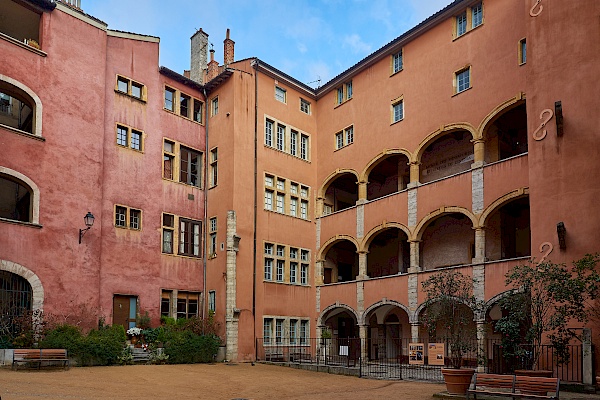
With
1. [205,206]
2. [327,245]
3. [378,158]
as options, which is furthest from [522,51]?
[205,206]

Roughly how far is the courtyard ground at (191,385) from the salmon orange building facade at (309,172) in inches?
176

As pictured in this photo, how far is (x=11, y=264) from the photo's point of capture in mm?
20250

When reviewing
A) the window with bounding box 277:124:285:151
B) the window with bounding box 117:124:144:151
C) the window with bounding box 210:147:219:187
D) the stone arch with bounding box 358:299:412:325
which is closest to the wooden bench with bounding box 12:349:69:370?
the window with bounding box 117:124:144:151

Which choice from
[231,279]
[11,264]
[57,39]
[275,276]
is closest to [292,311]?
[275,276]

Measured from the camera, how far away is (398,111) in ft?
89.7

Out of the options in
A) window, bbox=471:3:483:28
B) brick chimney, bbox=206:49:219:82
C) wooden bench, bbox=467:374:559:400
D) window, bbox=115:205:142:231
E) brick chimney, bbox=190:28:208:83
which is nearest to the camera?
wooden bench, bbox=467:374:559:400

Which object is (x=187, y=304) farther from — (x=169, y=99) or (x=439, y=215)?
(x=439, y=215)

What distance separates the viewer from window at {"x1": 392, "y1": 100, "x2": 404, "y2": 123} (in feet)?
88.7

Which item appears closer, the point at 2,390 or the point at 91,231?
the point at 2,390

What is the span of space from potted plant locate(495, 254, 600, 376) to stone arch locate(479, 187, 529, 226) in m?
4.83

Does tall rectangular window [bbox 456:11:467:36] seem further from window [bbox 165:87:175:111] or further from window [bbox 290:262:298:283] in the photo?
window [bbox 165:87:175:111]

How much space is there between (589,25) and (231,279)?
16.6m

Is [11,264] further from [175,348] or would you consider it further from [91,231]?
[175,348]

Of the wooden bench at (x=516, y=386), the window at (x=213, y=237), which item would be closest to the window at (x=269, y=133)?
the window at (x=213, y=237)
